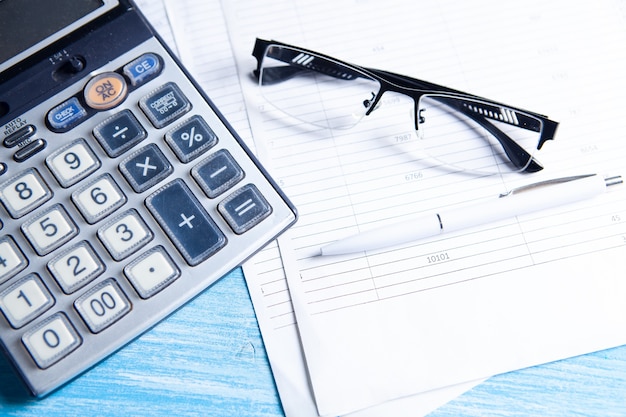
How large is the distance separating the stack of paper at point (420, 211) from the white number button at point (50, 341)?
0.11 meters

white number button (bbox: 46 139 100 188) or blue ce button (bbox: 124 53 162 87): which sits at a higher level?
blue ce button (bbox: 124 53 162 87)

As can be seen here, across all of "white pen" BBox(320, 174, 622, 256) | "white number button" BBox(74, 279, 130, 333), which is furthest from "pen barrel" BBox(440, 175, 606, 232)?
"white number button" BBox(74, 279, 130, 333)

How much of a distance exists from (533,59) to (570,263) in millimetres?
160

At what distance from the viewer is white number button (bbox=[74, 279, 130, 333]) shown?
0.32 m

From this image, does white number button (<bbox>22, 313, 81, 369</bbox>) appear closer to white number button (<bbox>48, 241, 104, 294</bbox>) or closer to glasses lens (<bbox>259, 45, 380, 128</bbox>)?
white number button (<bbox>48, 241, 104, 294</bbox>)

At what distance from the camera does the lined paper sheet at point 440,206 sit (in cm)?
37

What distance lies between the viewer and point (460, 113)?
428mm

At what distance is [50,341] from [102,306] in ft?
0.11

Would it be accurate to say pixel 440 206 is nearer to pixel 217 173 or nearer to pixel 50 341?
pixel 217 173

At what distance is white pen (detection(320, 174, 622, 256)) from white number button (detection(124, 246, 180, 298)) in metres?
0.10

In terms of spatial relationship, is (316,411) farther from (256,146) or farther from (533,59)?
(533,59)

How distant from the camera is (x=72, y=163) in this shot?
347mm

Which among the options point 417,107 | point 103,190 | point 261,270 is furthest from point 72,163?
point 417,107

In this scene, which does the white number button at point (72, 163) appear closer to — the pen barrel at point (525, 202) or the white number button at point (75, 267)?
the white number button at point (75, 267)
